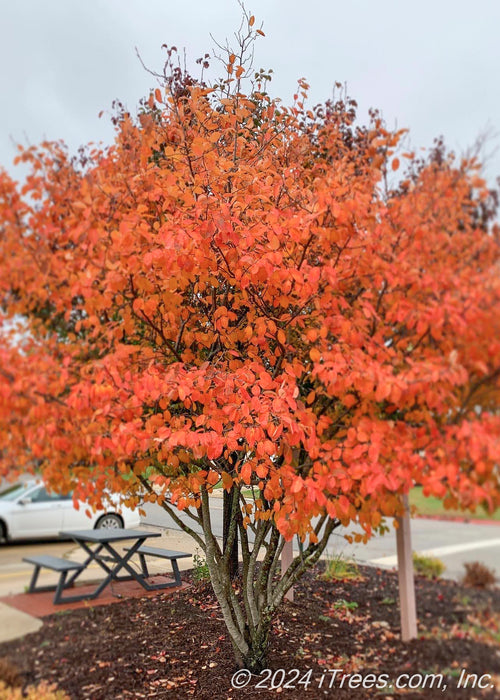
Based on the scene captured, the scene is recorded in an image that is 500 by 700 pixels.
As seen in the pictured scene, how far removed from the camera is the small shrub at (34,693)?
4027mm

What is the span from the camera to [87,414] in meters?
3.73

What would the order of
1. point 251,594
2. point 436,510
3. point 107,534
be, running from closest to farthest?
point 436,510 → point 251,594 → point 107,534

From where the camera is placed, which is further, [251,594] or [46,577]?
[46,577]

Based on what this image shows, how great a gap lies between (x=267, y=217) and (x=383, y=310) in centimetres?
90

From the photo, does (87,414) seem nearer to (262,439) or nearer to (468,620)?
(262,439)

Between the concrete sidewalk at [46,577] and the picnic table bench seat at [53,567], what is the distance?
0.04m

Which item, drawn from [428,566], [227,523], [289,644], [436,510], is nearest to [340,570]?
[289,644]

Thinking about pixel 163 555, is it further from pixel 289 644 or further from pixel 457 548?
pixel 457 548

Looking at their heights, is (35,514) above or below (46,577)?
above

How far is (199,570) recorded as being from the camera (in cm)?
523

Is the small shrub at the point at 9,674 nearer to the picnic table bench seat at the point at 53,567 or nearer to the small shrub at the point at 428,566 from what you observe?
the picnic table bench seat at the point at 53,567

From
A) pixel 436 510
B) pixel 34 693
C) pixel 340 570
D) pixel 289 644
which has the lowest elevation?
pixel 34 693

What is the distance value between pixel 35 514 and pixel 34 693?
128cm

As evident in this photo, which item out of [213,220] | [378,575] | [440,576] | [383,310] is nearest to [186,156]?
[213,220]
